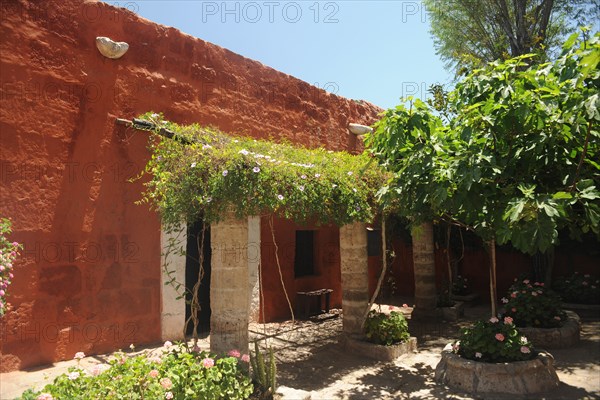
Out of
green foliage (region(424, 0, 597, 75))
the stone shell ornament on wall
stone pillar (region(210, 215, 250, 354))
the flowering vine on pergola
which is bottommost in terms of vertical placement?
stone pillar (region(210, 215, 250, 354))

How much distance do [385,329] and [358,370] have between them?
921 mm

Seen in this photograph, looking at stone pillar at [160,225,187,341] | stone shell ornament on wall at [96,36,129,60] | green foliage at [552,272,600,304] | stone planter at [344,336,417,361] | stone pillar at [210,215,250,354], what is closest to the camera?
stone pillar at [210,215,250,354]

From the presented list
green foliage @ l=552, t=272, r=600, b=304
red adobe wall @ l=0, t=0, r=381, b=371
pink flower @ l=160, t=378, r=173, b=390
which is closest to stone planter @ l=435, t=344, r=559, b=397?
pink flower @ l=160, t=378, r=173, b=390

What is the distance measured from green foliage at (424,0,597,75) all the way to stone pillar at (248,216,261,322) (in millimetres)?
5841

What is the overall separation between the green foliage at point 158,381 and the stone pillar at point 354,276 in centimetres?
341

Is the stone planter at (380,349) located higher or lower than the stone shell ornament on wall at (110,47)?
lower

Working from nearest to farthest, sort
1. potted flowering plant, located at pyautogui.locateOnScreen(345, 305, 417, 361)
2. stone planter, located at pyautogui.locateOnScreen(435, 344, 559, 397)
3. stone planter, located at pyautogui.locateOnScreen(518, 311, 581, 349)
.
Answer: stone planter, located at pyautogui.locateOnScreen(435, 344, 559, 397)
potted flowering plant, located at pyautogui.locateOnScreen(345, 305, 417, 361)
stone planter, located at pyautogui.locateOnScreen(518, 311, 581, 349)

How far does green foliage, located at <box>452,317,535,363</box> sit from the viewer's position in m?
5.30

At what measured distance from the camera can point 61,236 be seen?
230 inches

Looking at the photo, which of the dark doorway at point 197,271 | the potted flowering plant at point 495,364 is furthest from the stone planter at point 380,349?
the dark doorway at point 197,271

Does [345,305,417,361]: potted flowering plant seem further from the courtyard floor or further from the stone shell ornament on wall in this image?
the stone shell ornament on wall

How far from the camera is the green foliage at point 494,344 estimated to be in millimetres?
5301

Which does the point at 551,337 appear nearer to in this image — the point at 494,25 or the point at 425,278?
the point at 425,278

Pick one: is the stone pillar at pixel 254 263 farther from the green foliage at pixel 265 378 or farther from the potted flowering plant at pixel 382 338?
the green foliage at pixel 265 378
